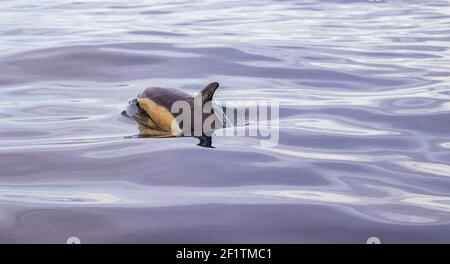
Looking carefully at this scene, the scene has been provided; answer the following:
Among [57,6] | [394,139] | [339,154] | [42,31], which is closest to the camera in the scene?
[339,154]

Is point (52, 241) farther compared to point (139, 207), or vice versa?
point (139, 207)

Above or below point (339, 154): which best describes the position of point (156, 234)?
below

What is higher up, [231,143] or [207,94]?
[207,94]

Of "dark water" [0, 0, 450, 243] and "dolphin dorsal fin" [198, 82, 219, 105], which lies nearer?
"dark water" [0, 0, 450, 243]

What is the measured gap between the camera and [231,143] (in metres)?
5.43

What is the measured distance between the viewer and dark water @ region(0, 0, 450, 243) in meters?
4.05

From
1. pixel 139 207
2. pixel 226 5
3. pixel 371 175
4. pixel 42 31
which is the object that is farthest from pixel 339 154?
pixel 226 5

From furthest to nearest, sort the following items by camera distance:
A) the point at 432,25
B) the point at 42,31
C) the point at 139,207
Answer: the point at 432,25 < the point at 42,31 < the point at 139,207

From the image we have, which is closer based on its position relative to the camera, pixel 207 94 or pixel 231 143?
pixel 231 143

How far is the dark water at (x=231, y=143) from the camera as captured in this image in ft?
13.3

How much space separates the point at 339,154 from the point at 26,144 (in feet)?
6.40

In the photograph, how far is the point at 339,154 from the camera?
5.31 metres

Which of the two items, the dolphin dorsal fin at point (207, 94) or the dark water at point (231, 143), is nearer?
the dark water at point (231, 143)

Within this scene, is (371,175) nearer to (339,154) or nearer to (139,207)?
(339,154)
